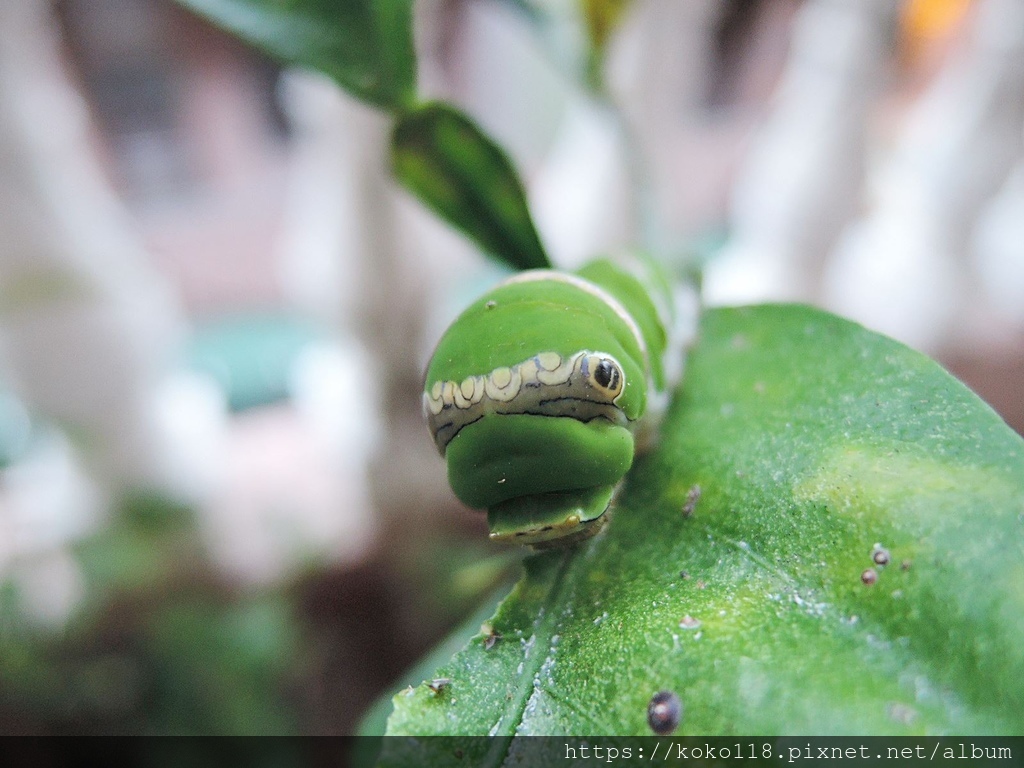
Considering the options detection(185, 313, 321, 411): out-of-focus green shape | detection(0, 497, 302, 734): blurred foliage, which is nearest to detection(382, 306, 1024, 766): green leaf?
detection(0, 497, 302, 734): blurred foliage

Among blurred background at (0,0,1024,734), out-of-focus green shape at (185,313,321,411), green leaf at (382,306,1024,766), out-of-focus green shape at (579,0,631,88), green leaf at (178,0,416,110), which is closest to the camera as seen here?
green leaf at (382,306,1024,766)

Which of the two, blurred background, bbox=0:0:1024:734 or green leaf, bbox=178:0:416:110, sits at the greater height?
green leaf, bbox=178:0:416:110

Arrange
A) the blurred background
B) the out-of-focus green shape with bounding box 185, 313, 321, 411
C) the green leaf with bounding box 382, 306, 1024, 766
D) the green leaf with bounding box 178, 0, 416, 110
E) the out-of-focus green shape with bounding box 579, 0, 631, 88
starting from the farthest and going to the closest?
the out-of-focus green shape with bounding box 185, 313, 321, 411 → the blurred background → the out-of-focus green shape with bounding box 579, 0, 631, 88 → the green leaf with bounding box 178, 0, 416, 110 → the green leaf with bounding box 382, 306, 1024, 766

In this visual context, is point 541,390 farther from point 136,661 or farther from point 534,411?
point 136,661

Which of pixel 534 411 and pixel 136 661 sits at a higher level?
pixel 534 411

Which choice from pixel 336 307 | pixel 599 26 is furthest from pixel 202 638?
pixel 599 26

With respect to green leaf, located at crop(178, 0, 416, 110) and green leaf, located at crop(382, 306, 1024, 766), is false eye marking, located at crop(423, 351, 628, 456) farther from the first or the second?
green leaf, located at crop(178, 0, 416, 110)

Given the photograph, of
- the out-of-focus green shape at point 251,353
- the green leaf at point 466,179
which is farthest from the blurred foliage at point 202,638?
the green leaf at point 466,179

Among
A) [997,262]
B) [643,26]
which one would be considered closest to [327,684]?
[643,26]
